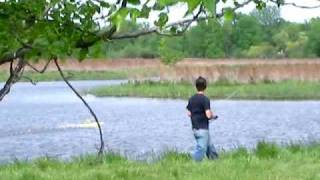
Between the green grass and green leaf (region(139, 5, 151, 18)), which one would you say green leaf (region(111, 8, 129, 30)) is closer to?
green leaf (region(139, 5, 151, 18))

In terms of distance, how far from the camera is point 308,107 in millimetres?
33031

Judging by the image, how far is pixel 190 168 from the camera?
33.4 feet

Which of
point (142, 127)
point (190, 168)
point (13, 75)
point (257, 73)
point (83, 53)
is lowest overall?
point (257, 73)

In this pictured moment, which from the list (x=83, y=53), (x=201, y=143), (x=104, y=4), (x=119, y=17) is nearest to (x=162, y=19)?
(x=104, y=4)

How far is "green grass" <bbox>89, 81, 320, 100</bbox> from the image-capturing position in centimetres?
4078

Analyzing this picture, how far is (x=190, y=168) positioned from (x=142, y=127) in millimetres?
14460

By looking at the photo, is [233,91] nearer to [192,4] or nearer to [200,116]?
[200,116]

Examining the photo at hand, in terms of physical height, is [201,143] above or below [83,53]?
below

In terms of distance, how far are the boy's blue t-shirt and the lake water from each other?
378 cm

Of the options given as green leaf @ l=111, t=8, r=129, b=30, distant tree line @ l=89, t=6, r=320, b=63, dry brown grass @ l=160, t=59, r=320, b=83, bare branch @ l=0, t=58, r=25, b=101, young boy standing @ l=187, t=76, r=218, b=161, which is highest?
green leaf @ l=111, t=8, r=129, b=30

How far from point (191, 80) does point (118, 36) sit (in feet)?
135

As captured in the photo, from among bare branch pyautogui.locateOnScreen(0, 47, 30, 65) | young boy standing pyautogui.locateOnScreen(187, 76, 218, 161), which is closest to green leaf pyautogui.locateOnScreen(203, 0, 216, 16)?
bare branch pyautogui.locateOnScreen(0, 47, 30, 65)

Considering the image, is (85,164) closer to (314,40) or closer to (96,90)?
(96,90)

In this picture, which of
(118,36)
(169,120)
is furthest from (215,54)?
(118,36)
